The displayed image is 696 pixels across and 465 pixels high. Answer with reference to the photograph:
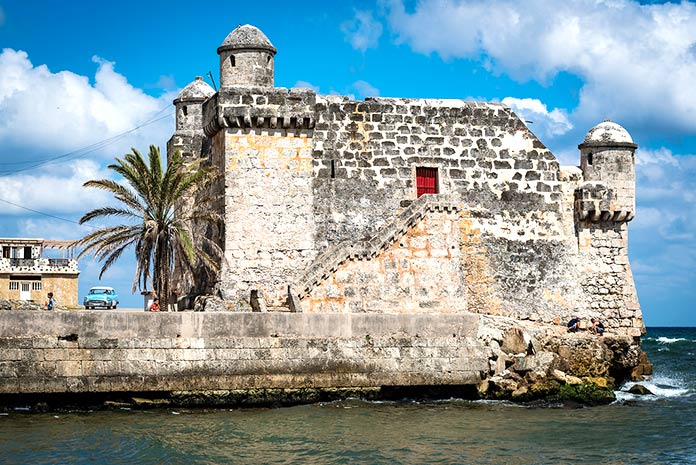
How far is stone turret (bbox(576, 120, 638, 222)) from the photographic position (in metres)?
29.7

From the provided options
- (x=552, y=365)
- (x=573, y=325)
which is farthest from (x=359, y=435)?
(x=573, y=325)

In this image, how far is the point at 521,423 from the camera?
71.5ft

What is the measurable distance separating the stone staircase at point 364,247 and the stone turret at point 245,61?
4869 millimetres

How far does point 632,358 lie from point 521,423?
7251 millimetres

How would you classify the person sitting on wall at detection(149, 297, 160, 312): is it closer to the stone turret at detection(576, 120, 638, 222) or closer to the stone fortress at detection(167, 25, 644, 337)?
the stone fortress at detection(167, 25, 644, 337)

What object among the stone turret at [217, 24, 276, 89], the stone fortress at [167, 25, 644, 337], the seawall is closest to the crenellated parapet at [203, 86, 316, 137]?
the stone fortress at [167, 25, 644, 337]

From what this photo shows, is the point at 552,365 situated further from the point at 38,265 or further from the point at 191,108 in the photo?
the point at 38,265

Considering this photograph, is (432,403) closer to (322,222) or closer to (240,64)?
(322,222)

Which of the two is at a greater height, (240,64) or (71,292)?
(240,64)

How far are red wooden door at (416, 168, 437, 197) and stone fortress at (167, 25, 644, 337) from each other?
4cm

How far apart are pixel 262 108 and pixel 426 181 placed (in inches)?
201

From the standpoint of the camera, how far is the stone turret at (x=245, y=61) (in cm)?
2741

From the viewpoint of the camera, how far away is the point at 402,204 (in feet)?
94.4

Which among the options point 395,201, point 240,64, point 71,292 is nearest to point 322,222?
point 395,201
